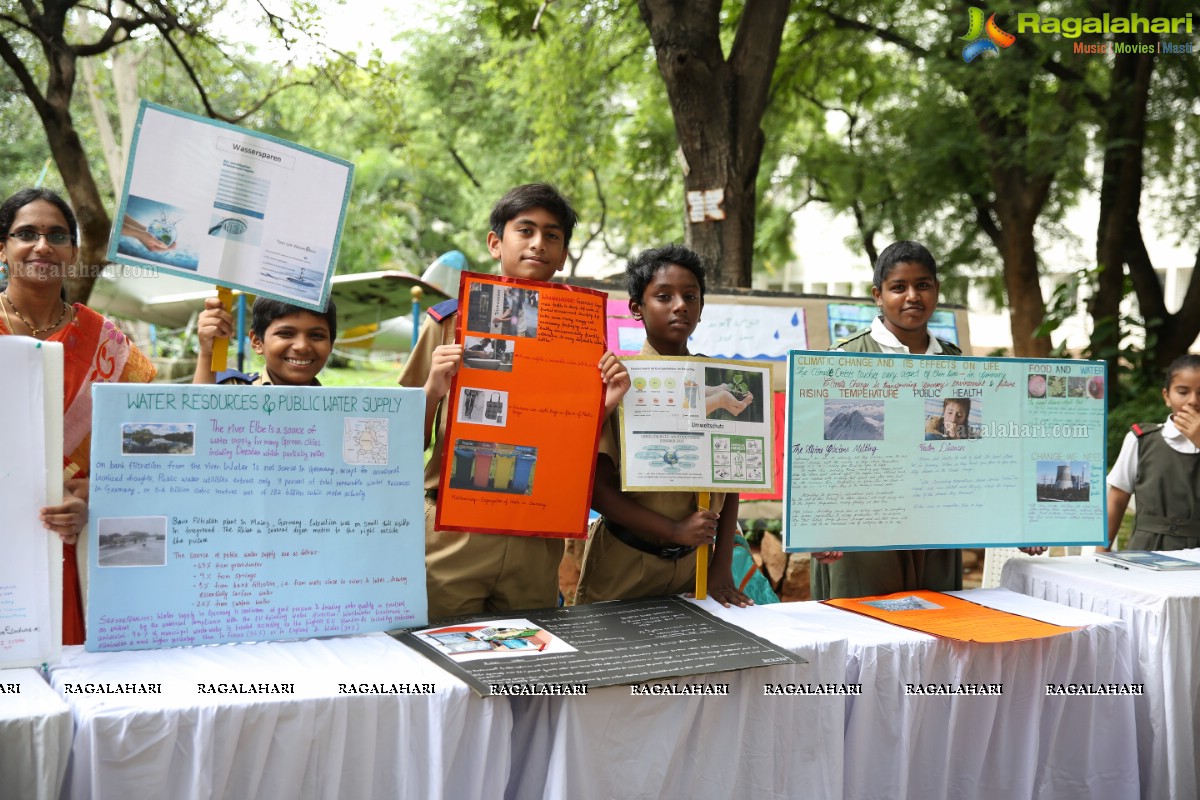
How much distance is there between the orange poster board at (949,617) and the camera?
116 inches

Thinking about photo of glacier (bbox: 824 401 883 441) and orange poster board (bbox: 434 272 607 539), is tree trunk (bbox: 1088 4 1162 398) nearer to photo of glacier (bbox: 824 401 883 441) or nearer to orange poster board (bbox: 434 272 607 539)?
photo of glacier (bbox: 824 401 883 441)

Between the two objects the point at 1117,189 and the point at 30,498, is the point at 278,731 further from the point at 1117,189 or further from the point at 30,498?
the point at 1117,189

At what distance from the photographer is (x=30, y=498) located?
2.30 meters

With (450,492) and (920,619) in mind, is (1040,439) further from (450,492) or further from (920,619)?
(450,492)


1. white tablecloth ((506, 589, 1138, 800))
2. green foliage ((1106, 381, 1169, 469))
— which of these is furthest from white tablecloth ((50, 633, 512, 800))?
green foliage ((1106, 381, 1169, 469))

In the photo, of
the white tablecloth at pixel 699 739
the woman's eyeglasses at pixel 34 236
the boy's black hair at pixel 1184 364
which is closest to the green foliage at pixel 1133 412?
the boy's black hair at pixel 1184 364

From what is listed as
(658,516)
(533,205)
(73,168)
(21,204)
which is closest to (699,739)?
(658,516)

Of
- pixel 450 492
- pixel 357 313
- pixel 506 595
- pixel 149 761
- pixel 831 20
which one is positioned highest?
pixel 831 20

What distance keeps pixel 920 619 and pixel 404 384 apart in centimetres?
171

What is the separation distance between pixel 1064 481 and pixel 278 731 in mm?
2717

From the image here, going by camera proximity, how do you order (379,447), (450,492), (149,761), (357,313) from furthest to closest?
1. (357,313)
2. (450,492)
3. (379,447)
4. (149,761)

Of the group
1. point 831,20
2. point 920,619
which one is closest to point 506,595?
point 920,619

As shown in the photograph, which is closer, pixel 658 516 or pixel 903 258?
pixel 658 516

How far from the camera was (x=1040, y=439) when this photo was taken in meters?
3.55
